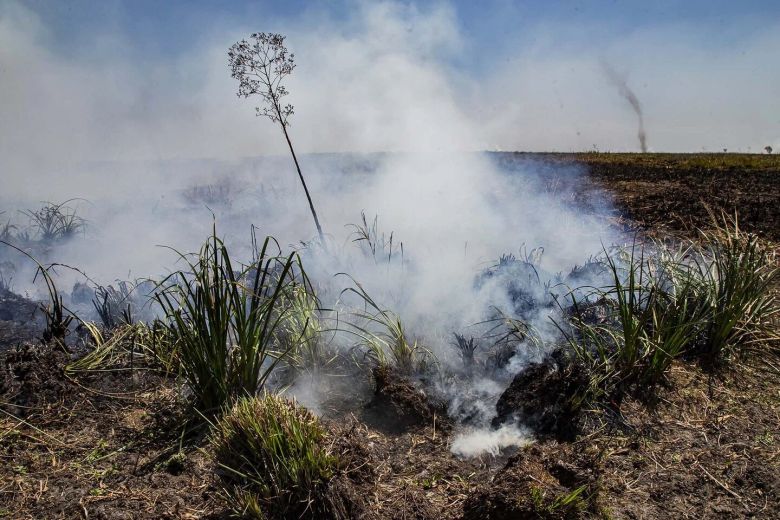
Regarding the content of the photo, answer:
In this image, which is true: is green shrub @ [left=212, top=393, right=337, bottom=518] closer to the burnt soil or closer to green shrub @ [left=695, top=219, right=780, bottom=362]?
the burnt soil

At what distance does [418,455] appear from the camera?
9.08ft

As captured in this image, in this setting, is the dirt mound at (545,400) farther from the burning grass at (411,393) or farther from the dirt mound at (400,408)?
the dirt mound at (400,408)

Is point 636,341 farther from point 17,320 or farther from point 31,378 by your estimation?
point 17,320

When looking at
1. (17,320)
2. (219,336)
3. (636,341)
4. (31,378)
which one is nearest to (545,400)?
(636,341)

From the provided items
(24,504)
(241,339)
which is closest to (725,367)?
(241,339)

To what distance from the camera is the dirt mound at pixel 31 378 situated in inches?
119

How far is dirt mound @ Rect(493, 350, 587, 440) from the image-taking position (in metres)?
2.86

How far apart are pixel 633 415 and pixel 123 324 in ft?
10.7

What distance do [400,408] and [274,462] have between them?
1070 mm

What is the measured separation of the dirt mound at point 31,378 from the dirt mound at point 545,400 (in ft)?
8.16

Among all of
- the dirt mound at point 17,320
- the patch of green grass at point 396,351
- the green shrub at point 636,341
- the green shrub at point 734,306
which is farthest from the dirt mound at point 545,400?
the dirt mound at point 17,320

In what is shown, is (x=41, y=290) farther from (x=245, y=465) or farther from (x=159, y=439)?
(x=245, y=465)

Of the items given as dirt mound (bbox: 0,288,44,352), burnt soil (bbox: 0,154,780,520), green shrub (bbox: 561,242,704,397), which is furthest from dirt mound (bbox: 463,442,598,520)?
dirt mound (bbox: 0,288,44,352)

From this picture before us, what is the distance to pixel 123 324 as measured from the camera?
3.78 metres
